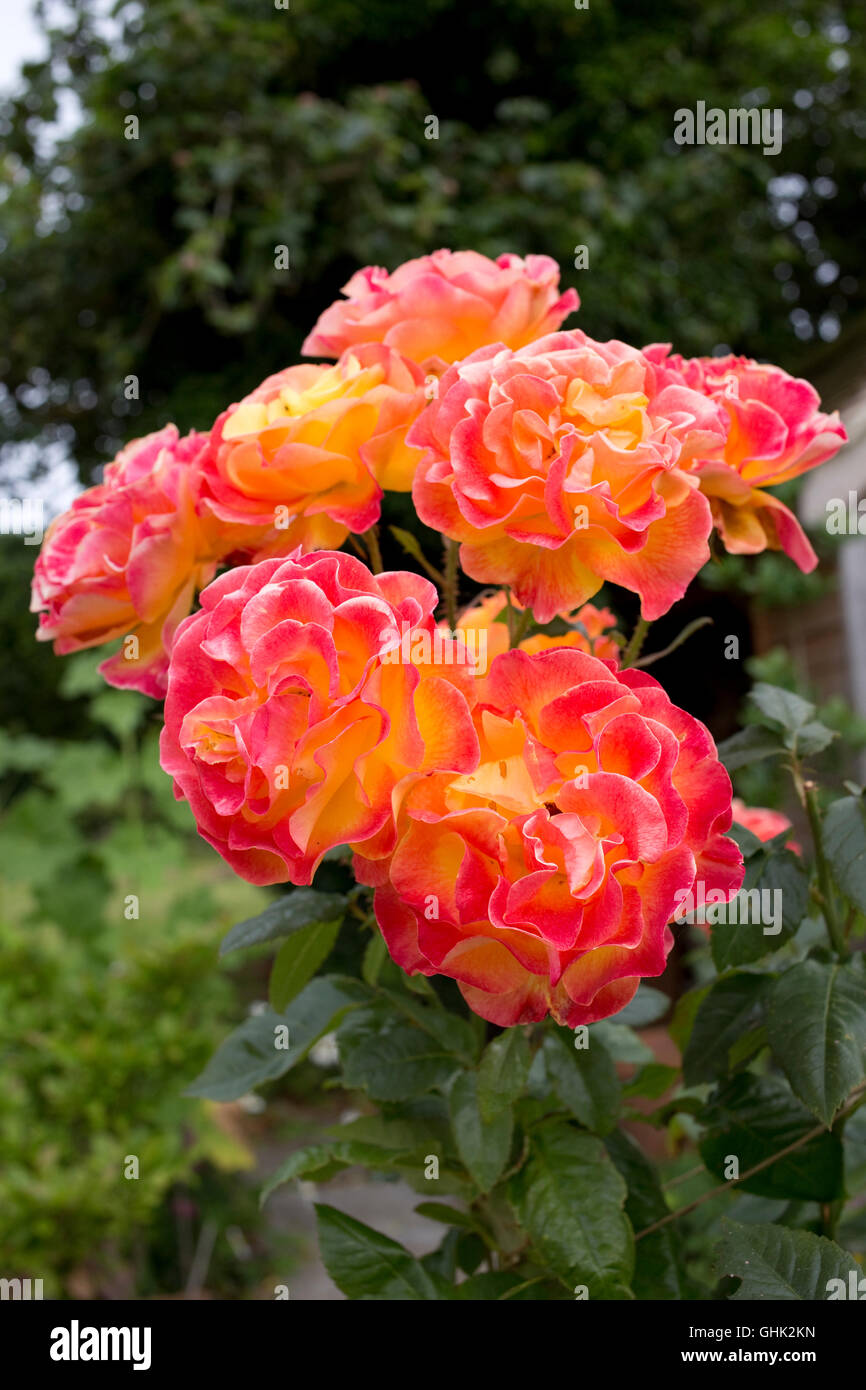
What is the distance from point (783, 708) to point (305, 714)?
1.26 feet

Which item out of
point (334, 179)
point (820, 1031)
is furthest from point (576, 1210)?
point (334, 179)

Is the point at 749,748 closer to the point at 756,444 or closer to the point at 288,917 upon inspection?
the point at 756,444

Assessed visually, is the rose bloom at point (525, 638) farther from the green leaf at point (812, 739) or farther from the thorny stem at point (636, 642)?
the green leaf at point (812, 739)

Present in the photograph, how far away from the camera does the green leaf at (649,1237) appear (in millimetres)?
630

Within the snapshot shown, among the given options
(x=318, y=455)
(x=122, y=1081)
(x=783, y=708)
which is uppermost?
(x=318, y=455)

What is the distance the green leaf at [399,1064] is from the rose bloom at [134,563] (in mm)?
242

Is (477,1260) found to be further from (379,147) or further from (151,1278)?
(379,147)

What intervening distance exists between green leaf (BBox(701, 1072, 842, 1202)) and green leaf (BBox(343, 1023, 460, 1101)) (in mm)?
177

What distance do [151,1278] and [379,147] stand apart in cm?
327

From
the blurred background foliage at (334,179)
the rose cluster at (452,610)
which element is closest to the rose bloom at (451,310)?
the rose cluster at (452,610)

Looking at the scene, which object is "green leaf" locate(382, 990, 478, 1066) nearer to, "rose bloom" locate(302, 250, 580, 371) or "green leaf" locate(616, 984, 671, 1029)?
"green leaf" locate(616, 984, 671, 1029)

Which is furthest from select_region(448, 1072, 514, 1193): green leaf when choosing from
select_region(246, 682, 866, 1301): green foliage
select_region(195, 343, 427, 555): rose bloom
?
select_region(195, 343, 427, 555): rose bloom

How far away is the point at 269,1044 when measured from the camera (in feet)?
2.49

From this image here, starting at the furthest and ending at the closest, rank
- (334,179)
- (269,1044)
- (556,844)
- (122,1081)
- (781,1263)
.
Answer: (334,179) < (122,1081) < (269,1044) < (781,1263) < (556,844)
